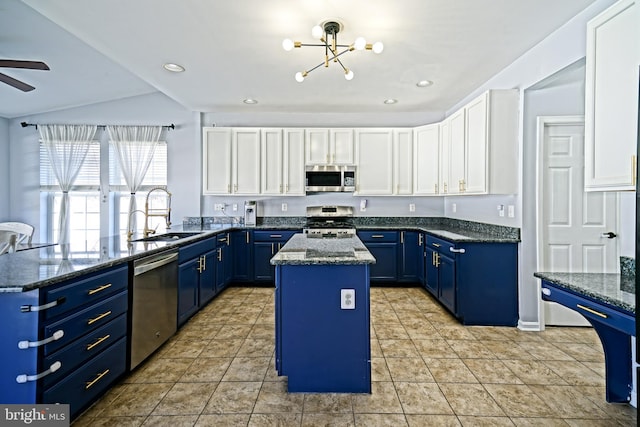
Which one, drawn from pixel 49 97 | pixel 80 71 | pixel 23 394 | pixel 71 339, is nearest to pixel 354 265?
pixel 71 339

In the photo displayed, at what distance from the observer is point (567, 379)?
2.23m

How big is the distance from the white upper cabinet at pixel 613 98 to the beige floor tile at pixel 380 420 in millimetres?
1669

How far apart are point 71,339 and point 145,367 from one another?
86 centimetres

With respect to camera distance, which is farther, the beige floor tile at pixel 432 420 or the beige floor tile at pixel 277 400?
the beige floor tile at pixel 277 400

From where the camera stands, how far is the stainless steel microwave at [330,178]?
4.70m

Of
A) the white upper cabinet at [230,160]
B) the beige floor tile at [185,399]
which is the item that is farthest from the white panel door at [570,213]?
the white upper cabinet at [230,160]

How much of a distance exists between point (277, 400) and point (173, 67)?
321cm

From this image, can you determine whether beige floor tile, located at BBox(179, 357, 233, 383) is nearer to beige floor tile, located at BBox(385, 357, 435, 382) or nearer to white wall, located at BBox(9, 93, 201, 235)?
beige floor tile, located at BBox(385, 357, 435, 382)

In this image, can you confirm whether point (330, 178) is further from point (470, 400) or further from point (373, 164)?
point (470, 400)

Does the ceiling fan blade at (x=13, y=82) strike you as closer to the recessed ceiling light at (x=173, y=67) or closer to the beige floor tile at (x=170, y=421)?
the recessed ceiling light at (x=173, y=67)

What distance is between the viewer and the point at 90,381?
1832 mm

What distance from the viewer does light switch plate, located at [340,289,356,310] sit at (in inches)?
80.0

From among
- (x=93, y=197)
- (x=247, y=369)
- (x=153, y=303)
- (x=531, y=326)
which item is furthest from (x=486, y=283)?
(x=93, y=197)

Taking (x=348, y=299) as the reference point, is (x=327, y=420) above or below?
below
